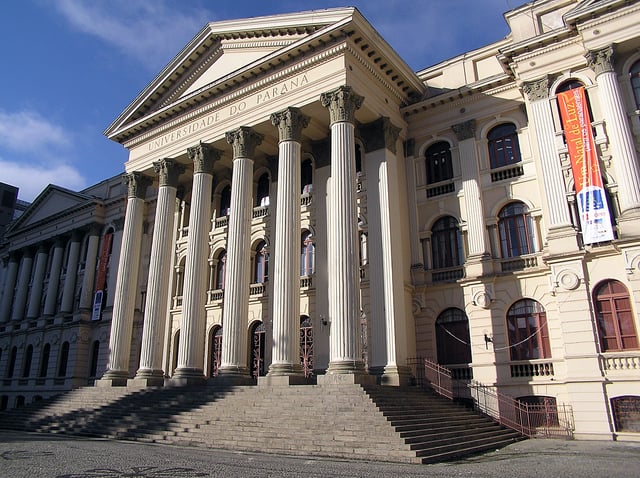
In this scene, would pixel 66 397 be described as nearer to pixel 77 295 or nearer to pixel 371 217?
pixel 77 295

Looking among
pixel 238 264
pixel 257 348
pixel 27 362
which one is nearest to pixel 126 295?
pixel 257 348

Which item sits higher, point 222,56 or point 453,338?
point 222,56

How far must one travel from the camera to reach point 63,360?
3544cm

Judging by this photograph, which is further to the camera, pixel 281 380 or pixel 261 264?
pixel 261 264

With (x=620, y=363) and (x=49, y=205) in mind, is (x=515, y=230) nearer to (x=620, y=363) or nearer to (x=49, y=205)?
(x=620, y=363)

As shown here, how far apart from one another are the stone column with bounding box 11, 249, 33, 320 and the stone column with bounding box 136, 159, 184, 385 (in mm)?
21074

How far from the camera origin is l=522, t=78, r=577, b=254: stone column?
18.2m

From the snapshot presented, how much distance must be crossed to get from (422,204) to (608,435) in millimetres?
11356

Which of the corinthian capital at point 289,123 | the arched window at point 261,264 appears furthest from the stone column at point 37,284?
the corinthian capital at point 289,123

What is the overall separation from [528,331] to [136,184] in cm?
2084

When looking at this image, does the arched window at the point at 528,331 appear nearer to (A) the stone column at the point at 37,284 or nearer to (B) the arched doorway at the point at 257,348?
(B) the arched doorway at the point at 257,348

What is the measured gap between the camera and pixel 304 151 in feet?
84.4

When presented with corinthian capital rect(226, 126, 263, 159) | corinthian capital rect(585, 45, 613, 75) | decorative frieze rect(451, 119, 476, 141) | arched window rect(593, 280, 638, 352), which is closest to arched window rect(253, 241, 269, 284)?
corinthian capital rect(226, 126, 263, 159)

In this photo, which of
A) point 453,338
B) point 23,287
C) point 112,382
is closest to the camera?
point 453,338
